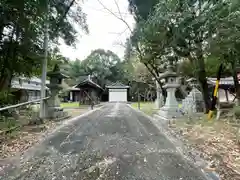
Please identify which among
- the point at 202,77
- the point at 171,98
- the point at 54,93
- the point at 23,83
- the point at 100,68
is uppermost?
the point at 100,68

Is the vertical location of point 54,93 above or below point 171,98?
above

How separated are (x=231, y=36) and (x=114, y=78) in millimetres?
35524

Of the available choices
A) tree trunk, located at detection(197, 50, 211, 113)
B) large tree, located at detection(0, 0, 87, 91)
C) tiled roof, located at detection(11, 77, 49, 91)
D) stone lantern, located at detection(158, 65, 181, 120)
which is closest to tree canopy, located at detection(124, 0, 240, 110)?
tree trunk, located at detection(197, 50, 211, 113)

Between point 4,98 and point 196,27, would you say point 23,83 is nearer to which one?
point 4,98

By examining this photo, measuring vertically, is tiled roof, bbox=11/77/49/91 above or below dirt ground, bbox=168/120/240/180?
above

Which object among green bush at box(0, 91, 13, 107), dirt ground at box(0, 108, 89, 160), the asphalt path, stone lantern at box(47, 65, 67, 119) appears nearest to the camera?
the asphalt path

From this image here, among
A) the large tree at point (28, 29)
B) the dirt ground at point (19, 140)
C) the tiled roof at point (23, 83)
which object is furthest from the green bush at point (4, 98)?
the dirt ground at point (19, 140)

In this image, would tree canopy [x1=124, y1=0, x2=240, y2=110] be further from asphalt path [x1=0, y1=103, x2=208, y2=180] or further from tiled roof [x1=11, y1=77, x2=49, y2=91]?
tiled roof [x1=11, y1=77, x2=49, y2=91]

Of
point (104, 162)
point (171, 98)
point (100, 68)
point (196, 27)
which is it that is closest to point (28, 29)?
point (104, 162)

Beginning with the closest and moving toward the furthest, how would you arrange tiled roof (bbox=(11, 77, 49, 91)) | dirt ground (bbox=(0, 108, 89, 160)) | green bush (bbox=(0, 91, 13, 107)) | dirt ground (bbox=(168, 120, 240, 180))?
dirt ground (bbox=(168, 120, 240, 180)) → dirt ground (bbox=(0, 108, 89, 160)) → green bush (bbox=(0, 91, 13, 107)) → tiled roof (bbox=(11, 77, 49, 91))

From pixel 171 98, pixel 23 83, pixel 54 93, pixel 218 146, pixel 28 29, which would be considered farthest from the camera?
pixel 23 83

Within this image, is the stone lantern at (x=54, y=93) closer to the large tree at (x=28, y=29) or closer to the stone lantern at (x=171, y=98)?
the large tree at (x=28, y=29)

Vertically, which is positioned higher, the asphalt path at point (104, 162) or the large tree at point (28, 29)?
the large tree at point (28, 29)

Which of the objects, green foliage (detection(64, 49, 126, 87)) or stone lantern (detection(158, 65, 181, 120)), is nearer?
stone lantern (detection(158, 65, 181, 120))
